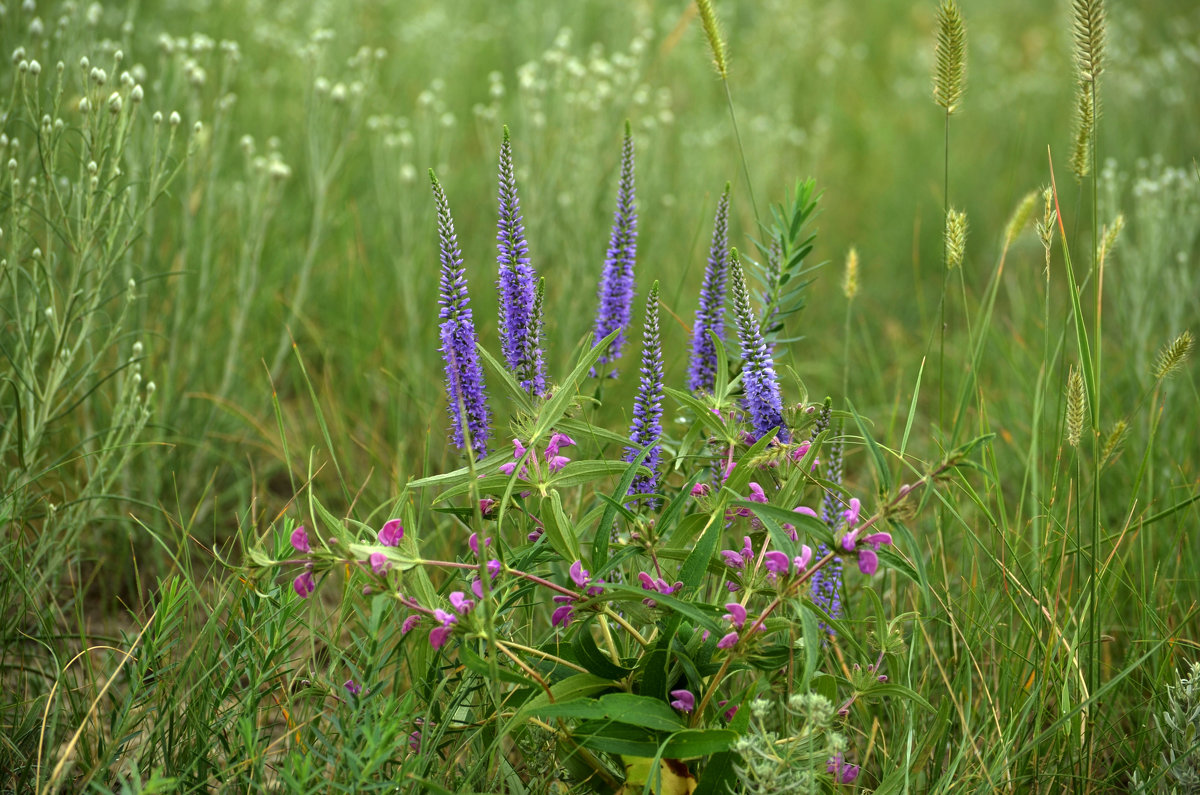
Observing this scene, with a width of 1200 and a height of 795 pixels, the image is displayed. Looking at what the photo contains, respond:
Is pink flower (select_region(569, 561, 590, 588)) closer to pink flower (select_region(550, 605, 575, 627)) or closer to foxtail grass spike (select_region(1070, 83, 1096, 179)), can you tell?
pink flower (select_region(550, 605, 575, 627))

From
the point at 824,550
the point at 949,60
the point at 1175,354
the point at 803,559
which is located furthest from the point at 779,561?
the point at 949,60

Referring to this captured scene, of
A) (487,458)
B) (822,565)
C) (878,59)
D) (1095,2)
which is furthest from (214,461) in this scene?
(878,59)

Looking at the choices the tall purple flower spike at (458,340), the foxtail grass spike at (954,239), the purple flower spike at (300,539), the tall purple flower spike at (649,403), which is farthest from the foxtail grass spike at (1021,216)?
the purple flower spike at (300,539)

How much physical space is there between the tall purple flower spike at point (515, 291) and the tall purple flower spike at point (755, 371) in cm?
40

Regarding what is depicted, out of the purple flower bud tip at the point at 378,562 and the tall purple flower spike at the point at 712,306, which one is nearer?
the purple flower bud tip at the point at 378,562

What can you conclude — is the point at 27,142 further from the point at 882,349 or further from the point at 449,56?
the point at 882,349

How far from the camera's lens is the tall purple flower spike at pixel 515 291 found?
5.65ft

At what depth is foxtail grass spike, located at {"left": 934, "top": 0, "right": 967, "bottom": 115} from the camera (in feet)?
6.72

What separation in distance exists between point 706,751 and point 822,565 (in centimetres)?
36

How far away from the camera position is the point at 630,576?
1.86 meters

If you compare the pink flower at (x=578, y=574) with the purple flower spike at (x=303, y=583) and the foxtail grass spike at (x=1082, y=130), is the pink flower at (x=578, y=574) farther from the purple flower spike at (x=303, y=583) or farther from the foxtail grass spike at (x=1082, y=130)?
the foxtail grass spike at (x=1082, y=130)

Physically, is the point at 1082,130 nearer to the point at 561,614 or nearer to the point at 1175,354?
the point at 1175,354

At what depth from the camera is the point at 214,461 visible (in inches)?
130

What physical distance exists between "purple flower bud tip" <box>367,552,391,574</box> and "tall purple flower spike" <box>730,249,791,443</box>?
725 millimetres
